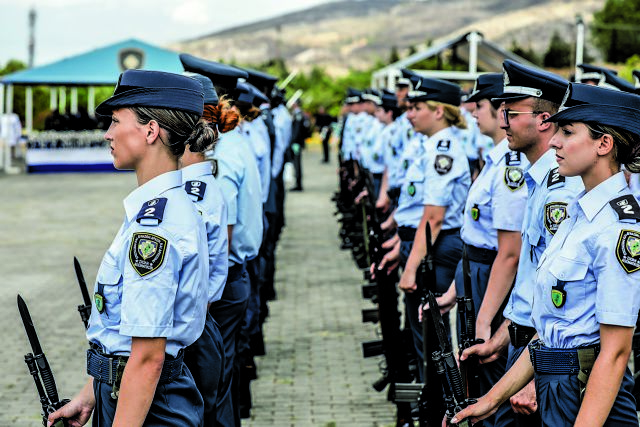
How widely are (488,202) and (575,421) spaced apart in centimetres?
174

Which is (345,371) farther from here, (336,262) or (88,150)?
(88,150)

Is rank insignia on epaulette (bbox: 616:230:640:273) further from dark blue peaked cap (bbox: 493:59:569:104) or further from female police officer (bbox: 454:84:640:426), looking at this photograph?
dark blue peaked cap (bbox: 493:59:569:104)

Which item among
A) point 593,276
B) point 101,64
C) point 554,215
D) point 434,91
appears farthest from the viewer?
point 101,64

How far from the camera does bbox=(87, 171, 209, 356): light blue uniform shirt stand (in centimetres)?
274

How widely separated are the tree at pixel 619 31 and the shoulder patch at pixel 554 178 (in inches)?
2582

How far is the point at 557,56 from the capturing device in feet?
216

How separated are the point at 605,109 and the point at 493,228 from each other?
1.59 metres

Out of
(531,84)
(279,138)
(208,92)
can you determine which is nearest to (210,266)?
(208,92)

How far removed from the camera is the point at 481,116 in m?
5.02

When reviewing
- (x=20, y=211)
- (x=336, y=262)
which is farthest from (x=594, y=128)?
(x=20, y=211)

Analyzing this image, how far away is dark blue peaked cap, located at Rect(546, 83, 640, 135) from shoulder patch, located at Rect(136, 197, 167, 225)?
116 cm

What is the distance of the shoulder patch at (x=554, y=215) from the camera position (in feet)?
11.7

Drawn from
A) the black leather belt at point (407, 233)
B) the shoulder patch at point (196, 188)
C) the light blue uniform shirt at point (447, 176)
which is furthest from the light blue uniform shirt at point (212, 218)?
the black leather belt at point (407, 233)

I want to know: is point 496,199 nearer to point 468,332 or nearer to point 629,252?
point 468,332
